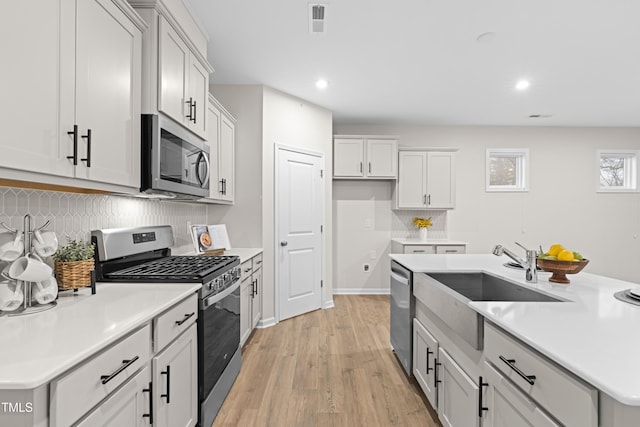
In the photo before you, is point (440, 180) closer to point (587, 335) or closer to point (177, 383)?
point (587, 335)

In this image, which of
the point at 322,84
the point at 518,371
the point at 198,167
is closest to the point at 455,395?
the point at 518,371

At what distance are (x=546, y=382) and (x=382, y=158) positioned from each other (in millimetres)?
4377

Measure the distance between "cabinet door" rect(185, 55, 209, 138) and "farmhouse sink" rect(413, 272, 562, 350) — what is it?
189 centimetres

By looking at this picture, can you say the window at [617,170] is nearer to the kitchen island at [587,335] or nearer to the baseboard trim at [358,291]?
the baseboard trim at [358,291]

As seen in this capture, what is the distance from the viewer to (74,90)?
135cm

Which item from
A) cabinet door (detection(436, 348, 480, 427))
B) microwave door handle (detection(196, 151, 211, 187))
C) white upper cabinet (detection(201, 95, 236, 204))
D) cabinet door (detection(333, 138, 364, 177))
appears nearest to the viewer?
cabinet door (detection(436, 348, 480, 427))

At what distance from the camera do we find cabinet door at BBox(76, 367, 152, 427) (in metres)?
1.06

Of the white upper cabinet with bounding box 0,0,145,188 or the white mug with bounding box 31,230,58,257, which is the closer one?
the white upper cabinet with bounding box 0,0,145,188

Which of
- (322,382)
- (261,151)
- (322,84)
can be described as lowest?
(322,382)

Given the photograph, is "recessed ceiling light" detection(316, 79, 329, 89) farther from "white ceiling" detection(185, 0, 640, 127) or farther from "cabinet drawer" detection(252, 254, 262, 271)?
"cabinet drawer" detection(252, 254, 262, 271)

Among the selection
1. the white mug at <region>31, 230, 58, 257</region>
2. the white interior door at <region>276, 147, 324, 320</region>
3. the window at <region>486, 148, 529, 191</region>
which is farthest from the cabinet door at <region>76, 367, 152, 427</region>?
the window at <region>486, 148, 529, 191</region>

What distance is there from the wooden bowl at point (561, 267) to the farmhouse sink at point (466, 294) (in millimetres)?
167

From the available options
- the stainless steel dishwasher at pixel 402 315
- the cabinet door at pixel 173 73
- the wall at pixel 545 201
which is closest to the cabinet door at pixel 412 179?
the wall at pixel 545 201

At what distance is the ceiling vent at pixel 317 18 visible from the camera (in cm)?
250
